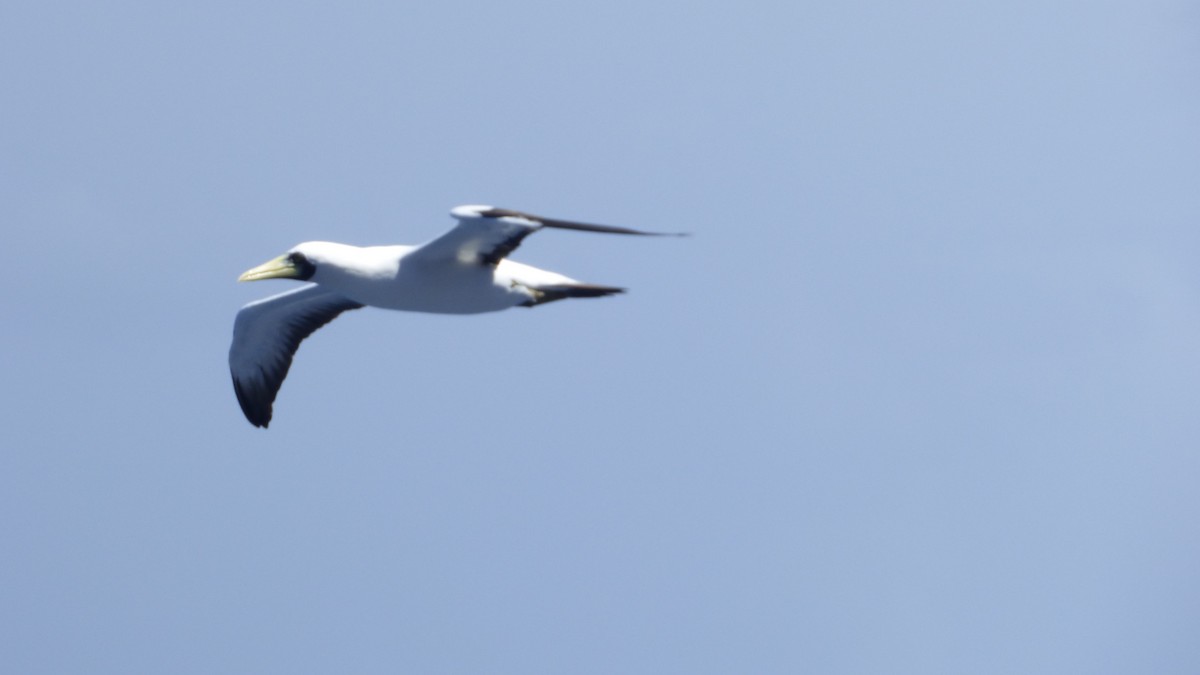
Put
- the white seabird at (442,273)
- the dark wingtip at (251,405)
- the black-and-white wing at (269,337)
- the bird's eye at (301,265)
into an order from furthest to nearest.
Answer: the dark wingtip at (251,405) < the black-and-white wing at (269,337) < the bird's eye at (301,265) < the white seabird at (442,273)

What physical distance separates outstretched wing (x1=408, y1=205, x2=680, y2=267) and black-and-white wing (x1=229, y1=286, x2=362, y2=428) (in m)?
3.63

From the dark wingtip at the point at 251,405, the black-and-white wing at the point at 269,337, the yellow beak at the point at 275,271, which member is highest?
the yellow beak at the point at 275,271

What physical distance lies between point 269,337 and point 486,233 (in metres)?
5.75

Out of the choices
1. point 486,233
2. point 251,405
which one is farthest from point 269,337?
point 486,233

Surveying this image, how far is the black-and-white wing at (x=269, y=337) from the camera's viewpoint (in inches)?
838

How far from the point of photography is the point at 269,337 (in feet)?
71.7

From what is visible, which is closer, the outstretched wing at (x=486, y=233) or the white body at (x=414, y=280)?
the outstretched wing at (x=486, y=233)

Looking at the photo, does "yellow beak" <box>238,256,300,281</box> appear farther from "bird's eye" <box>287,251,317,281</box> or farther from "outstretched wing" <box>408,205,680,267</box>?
"outstretched wing" <box>408,205,680,267</box>

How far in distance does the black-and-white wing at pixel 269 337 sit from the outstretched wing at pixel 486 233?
3.63 m

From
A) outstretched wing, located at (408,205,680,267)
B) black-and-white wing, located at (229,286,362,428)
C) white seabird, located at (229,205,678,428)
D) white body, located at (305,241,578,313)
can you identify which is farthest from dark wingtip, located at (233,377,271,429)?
outstretched wing, located at (408,205,680,267)

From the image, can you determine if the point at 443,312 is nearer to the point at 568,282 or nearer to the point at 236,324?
the point at 568,282

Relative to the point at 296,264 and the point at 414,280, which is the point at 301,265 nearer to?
the point at 296,264

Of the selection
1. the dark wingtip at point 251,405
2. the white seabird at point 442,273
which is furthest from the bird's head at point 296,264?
the dark wingtip at point 251,405

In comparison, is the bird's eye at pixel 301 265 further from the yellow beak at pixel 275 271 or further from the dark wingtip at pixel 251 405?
the dark wingtip at pixel 251 405
